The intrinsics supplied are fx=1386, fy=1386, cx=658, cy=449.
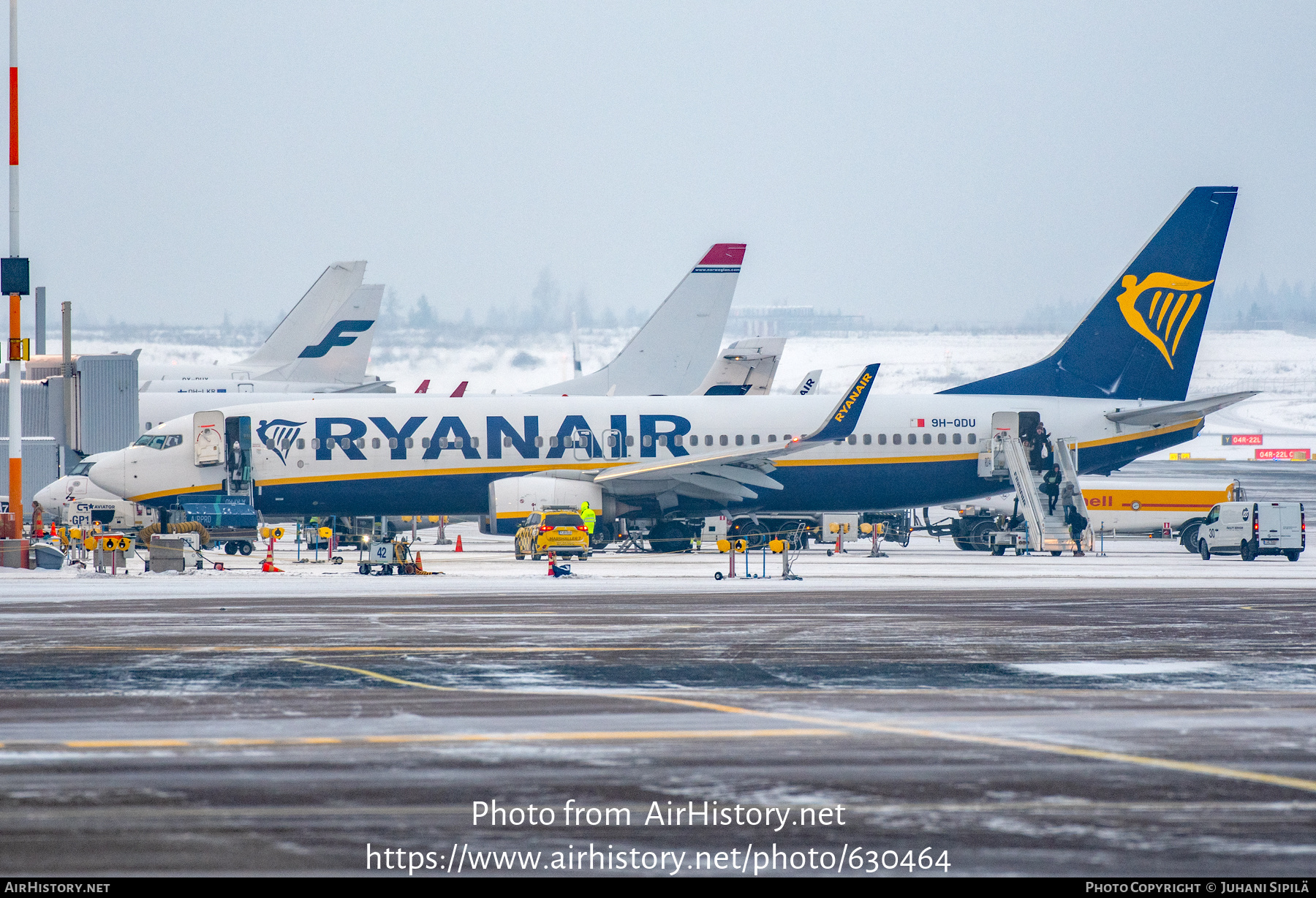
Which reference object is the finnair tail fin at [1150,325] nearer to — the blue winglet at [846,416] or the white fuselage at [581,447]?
the white fuselage at [581,447]

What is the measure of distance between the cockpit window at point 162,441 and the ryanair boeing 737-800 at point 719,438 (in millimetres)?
61

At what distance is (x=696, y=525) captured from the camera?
153 ft

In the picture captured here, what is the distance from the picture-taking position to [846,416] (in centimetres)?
4025

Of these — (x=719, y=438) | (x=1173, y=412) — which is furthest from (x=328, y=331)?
(x=1173, y=412)

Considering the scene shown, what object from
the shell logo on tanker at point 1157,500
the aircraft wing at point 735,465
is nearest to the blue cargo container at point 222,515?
the aircraft wing at point 735,465

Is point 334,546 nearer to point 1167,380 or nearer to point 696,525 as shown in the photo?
point 696,525

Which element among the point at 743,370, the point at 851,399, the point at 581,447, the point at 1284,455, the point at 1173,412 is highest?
the point at 743,370

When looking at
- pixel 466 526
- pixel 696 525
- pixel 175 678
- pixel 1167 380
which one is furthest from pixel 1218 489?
pixel 175 678

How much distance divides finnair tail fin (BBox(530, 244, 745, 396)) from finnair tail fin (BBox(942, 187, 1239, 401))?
1615cm

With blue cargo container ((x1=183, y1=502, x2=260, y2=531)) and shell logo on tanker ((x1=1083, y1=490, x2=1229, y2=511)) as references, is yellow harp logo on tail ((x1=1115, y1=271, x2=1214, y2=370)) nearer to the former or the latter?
shell logo on tanker ((x1=1083, y1=490, x2=1229, y2=511))

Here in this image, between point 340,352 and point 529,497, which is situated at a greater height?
point 340,352

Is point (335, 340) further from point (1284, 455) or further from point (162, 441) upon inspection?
point (1284, 455)

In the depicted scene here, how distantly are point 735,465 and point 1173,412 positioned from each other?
44.9ft

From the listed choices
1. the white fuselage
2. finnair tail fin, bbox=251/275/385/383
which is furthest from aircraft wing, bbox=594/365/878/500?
finnair tail fin, bbox=251/275/385/383
